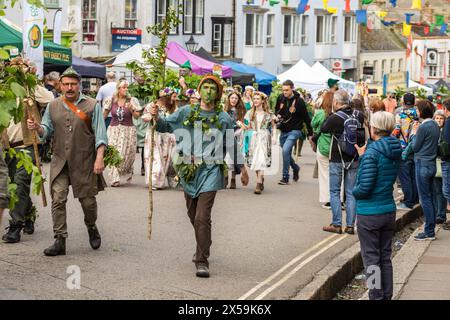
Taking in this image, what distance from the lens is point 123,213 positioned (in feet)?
44.2

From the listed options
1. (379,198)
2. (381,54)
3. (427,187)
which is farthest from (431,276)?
(381,54)

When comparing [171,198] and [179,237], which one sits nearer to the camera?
[179,237]

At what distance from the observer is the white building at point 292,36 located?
167ft

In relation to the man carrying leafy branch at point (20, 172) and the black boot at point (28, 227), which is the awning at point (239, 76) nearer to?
the black boot at point (28, 227)

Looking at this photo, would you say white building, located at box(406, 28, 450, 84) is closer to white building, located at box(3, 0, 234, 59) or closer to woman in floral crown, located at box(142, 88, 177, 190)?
white building, located at box(3, 0, 234, 59)

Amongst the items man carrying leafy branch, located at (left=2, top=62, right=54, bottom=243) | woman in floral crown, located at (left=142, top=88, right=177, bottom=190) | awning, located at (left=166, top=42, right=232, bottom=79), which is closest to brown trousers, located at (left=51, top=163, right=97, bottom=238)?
man carrying leafy branch, located at (left=2, top=62, right=54, bottom=243)

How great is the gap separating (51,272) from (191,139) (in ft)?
5.82

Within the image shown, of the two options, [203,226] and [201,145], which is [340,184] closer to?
[201,145]

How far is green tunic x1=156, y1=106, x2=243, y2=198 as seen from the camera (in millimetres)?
9648

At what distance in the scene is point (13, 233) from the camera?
1077 cm

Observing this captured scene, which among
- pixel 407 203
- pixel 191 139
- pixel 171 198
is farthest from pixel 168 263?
pixel 407 203
